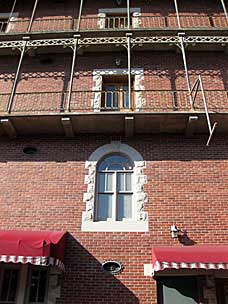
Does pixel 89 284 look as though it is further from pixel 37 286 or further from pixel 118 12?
pixel 118 12

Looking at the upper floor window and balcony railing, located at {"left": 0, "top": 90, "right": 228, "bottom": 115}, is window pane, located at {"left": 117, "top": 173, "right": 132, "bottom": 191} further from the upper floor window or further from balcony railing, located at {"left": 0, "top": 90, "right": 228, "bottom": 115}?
the upper floor window

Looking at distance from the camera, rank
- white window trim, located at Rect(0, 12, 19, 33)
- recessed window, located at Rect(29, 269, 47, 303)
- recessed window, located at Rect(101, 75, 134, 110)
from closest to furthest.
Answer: recessed window, located at Rect(29, 269, 47, 303), recessed window, located at Rect(101, 75, 134, 110), white window trim, located at Rect(0, 12, 19, 33)

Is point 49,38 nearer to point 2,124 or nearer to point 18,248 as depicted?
point 2,124

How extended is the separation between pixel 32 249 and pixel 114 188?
3.16 metres

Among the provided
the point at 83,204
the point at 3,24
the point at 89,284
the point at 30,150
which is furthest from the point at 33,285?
the point at 3,24

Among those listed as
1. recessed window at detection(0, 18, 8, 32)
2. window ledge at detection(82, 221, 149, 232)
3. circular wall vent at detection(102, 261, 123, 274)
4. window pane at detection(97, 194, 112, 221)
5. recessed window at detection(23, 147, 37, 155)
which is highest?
recessed window at detection(0, 18, 8, 32)

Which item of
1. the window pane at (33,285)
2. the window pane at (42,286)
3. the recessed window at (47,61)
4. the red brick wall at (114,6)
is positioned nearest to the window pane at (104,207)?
the window pane at (42,286)

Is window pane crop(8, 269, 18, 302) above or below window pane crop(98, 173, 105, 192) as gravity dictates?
below

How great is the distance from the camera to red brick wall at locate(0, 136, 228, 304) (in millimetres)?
8273

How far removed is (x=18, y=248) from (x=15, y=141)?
4.21 meters

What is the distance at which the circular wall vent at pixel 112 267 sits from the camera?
8.38 meters

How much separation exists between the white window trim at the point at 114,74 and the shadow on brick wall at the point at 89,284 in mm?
4862

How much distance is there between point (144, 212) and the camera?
9.16 metres

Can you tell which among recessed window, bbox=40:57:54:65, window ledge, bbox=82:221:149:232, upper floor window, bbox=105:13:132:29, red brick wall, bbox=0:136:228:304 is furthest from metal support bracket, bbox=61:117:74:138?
upper floor window, bbox=105:13:132:29
